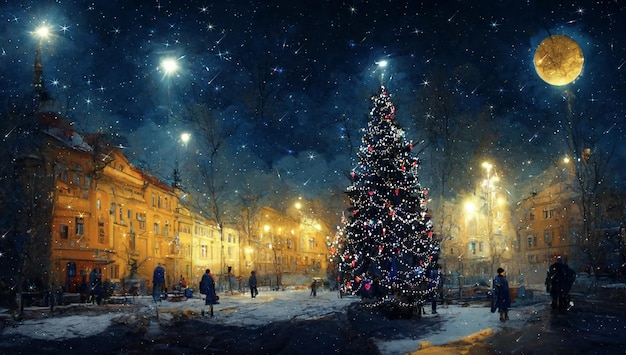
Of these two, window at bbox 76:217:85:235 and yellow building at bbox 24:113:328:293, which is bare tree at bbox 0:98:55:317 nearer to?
yellow building at bbox 24:113:328:293

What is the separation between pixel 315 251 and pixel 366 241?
283 feet

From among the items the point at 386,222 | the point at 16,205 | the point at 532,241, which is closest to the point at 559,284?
the point at 386,222

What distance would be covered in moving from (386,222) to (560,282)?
8.05m

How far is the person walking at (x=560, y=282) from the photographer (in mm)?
20109

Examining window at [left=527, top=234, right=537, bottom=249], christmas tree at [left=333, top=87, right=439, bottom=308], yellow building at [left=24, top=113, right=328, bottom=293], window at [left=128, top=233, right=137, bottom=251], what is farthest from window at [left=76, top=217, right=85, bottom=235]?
window at [left=527, top=234, right=537, bottom=249]

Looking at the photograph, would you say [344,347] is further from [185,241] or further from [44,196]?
[185,241]

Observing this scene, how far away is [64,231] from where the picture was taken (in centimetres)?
4522

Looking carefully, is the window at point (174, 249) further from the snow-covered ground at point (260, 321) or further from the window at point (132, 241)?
the snow-covered ground at point (260, 321)

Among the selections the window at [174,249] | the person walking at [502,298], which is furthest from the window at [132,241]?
the person walking at [502,298]

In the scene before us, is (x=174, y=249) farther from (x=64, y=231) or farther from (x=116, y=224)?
(x=64, y=231)

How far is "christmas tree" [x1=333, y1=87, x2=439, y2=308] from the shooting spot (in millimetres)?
24188

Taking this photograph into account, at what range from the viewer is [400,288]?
914 inches

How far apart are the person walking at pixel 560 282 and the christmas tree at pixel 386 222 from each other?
4.60 meters

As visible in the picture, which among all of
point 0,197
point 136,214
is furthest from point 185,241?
point 0,197
